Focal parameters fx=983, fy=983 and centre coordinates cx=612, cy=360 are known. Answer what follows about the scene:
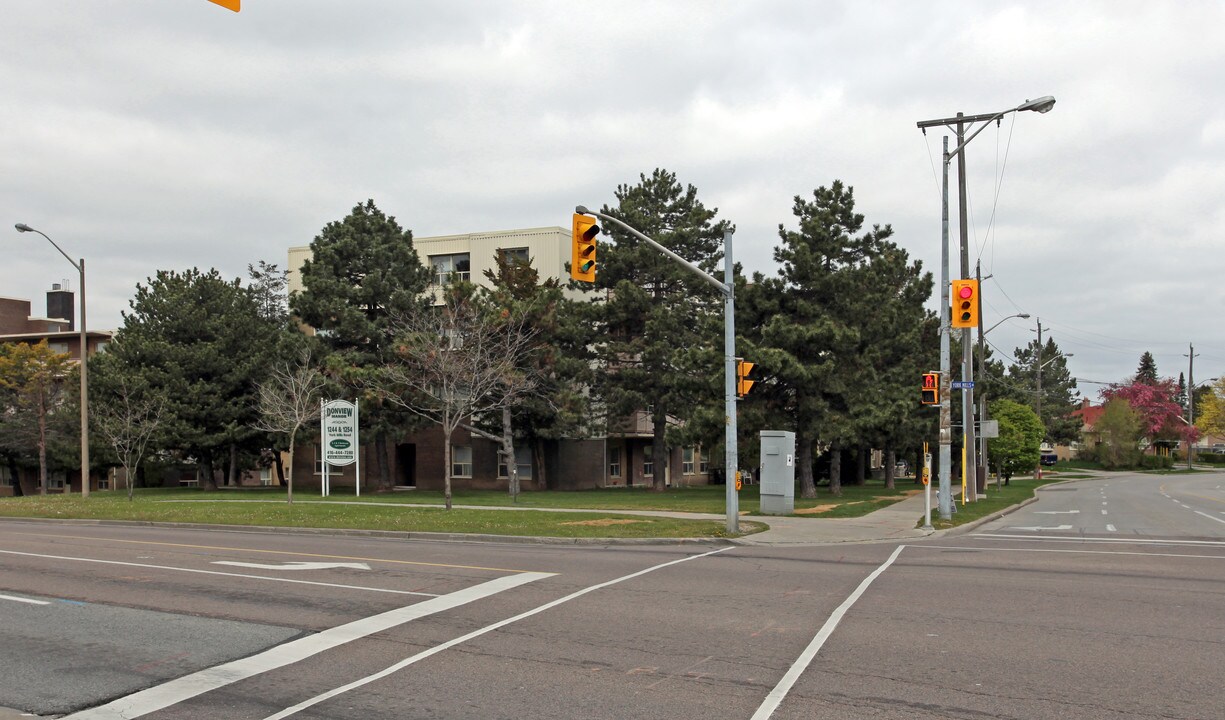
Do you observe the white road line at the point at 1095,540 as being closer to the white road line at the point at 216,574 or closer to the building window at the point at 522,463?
the white road line at the point at 216,574

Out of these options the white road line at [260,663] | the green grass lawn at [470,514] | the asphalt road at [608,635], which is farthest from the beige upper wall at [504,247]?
the white road line at [260,663]

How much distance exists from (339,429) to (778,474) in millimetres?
18209

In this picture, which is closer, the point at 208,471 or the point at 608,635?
the point at 608,635

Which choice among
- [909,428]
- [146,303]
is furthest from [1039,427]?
[146,303]

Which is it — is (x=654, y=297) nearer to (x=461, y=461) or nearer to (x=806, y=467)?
(x=806, y=467)

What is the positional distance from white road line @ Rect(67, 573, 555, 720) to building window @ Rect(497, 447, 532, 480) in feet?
123

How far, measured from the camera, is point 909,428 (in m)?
42.3

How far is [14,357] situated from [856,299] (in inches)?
1774

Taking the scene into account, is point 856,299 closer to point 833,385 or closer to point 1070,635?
point 833,385

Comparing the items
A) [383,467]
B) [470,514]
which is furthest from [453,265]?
[470,514]

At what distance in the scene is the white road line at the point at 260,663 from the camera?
7.13m

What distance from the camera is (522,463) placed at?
49969 mm

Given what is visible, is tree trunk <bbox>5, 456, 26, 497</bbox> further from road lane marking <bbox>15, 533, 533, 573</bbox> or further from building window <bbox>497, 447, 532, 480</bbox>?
road lane marking <bbox>15, 533, 533, 573</bbox>

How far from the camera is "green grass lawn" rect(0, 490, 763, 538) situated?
20875 mm
